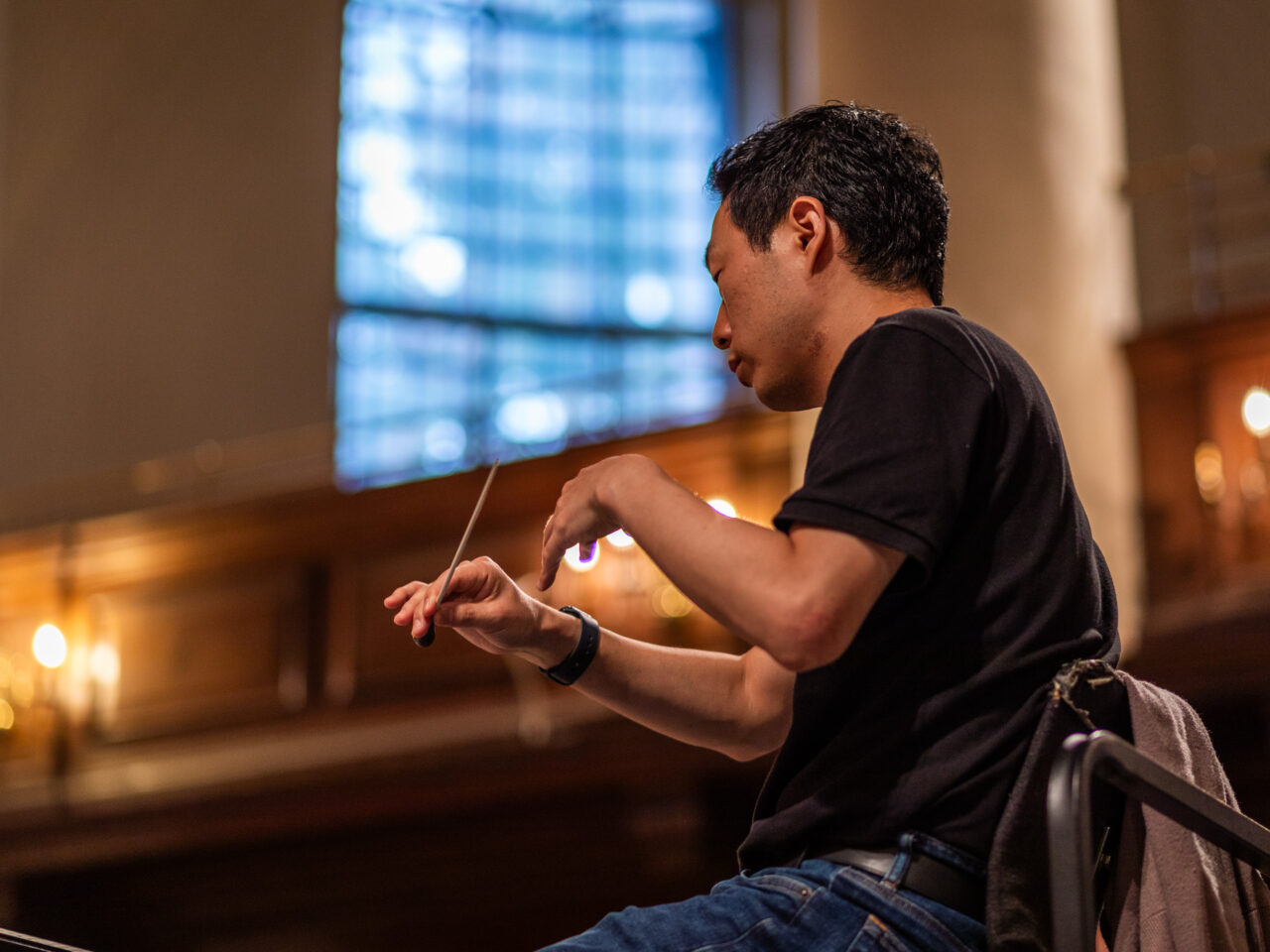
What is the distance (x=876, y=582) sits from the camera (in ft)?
5.22

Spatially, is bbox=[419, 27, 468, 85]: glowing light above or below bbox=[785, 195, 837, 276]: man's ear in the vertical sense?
above

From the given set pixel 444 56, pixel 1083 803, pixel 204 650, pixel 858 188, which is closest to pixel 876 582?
pixel 1083 803

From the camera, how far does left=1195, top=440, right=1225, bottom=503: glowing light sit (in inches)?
266

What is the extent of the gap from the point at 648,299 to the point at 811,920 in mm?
10037

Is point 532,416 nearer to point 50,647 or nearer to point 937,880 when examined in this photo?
point 50,647

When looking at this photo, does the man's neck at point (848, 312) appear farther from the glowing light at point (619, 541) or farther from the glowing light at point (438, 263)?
the glowing light at point (438, 263)

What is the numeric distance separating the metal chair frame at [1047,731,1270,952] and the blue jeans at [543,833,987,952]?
13 cm

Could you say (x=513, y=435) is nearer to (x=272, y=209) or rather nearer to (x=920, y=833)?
(x=272, y=209)

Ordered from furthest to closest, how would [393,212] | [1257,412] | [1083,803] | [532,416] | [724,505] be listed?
[393,212] → [532,416] → [724,505] → [1257,412] → [1083,803]

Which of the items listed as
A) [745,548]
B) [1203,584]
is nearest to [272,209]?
[1203,584]

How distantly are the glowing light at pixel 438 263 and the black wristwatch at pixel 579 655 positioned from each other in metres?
9.39

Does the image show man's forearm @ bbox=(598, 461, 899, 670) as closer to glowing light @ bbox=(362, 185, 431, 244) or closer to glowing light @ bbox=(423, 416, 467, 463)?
glowing light @ bbox=(423, 416, 467, 463)

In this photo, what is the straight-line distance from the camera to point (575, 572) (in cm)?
771

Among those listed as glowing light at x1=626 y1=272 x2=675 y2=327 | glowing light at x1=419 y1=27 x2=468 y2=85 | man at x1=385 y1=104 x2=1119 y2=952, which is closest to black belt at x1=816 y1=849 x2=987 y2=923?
man at x1=385 y1=104 x2=1119 y2=952
